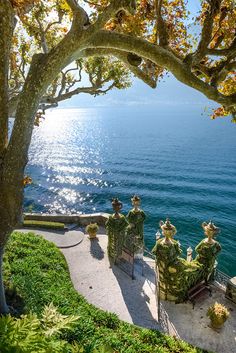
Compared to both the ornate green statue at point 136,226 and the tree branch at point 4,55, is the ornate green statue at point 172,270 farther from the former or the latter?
the tree branch at point 4,55

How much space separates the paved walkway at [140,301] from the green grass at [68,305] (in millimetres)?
1198

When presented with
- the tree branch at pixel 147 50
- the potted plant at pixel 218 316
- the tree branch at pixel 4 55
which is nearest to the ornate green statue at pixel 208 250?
the potted plant at pixel 218 316

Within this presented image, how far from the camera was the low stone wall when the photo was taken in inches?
814

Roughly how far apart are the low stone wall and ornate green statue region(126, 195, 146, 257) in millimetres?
4135

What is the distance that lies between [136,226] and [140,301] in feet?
13.8

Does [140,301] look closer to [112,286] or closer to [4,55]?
[112,286]

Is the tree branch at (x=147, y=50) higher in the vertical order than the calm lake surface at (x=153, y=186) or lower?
higher

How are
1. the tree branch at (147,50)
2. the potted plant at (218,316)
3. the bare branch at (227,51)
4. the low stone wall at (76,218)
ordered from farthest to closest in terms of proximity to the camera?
the low stone wall at (76,218) → the potted plant at (218,316) → the bare branch at (227,51) → the tree branch at (147,50)

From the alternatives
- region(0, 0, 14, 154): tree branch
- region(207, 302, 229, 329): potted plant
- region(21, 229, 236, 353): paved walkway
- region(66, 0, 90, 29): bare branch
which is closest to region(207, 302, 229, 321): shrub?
region(207, 302, 229, 329): potted plant

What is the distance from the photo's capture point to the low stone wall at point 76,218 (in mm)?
20688

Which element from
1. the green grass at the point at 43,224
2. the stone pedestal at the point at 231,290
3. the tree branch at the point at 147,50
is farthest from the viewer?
the green grass at the point at 43,224

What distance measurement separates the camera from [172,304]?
43.3ft

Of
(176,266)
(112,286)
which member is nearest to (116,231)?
(112,286)

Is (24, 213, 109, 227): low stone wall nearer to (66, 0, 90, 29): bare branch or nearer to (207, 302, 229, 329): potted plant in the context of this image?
(207, 302, 229, 329): potted plant
